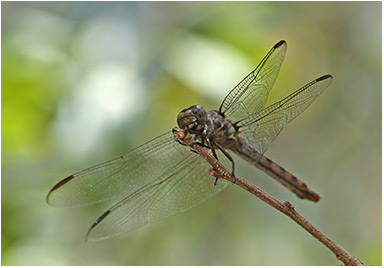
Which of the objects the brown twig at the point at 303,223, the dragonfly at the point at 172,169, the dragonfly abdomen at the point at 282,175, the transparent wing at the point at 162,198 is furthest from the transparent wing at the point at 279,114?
the brown twig at the point at 303,223

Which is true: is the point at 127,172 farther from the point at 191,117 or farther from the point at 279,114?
the point at 279,114

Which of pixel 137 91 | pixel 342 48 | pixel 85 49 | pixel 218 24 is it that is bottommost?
pixel 342 48

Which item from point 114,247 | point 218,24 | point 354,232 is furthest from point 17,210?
point 354,232

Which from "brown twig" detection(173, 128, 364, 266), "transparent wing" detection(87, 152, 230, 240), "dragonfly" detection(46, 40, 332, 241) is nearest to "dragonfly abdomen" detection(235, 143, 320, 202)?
"dragonfly" detection(46, 40, 332, 241)

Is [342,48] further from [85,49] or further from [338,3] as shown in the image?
[85,49]

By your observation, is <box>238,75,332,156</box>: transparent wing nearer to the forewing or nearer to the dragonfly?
the dragonfly

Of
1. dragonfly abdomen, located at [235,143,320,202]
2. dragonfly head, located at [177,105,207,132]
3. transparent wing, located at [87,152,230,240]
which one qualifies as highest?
dragonfly head, located at [177,105,207,132]

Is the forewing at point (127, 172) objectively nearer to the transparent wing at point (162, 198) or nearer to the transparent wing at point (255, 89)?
the transparent wing at point (162, 198)
